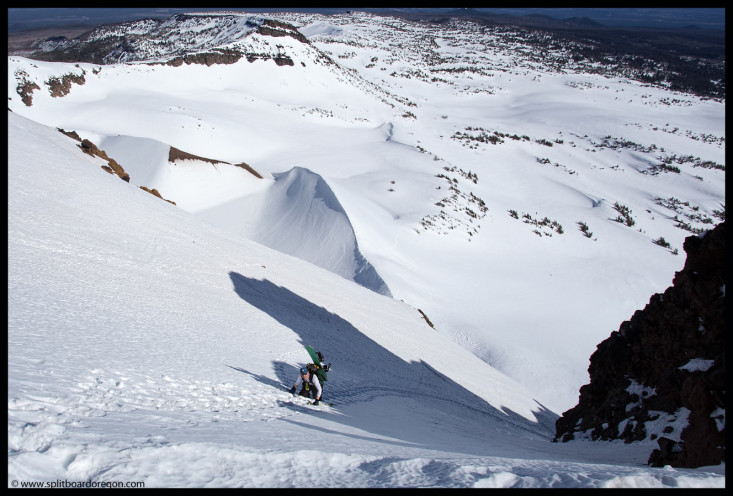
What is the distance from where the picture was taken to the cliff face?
5.68 m

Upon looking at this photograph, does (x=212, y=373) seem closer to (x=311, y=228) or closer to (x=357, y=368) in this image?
(x=357, y=368)

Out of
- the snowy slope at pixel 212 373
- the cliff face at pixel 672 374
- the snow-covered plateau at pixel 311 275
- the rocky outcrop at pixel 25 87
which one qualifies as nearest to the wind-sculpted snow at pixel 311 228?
the snow-covered plateau at pixel 311 275

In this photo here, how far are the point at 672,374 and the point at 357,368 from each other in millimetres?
5014

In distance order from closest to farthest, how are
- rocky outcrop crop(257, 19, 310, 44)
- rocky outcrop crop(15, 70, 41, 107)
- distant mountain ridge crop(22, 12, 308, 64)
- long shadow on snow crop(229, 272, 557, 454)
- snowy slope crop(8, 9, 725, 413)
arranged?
1. long shadow on snow crop(229, 272, 557, 454)
2. snowy slope crop(8, 9, 725, 413)
3. rocky outcrop crop(15, 70, 41, 107)
4. rocky outcrop crop(257, 19, 310, 44)
5. distant mountain ridge crop(22, 12, 308, 64)

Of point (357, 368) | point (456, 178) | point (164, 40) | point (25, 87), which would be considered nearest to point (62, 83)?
point (25, 87)

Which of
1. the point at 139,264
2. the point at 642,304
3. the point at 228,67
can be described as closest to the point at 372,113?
the point at 228,67

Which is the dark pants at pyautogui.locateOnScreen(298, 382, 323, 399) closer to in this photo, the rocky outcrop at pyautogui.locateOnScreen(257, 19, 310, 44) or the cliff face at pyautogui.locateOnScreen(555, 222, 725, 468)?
the cliff face at pyautogui.locateOnScreen(555, 222, 725, 468)

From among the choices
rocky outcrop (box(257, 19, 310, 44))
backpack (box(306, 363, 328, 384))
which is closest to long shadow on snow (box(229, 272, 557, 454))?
backpack (box(306, 363, 328, 384))

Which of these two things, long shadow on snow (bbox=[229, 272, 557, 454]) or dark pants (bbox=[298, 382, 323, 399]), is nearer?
dark pants (bbox=[298, 382, 323, 399])

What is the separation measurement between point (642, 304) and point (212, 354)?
1654 cm

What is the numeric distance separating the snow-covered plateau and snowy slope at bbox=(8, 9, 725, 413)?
0.55 ft

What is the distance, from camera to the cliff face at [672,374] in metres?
5.68

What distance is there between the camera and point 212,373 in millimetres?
6227
